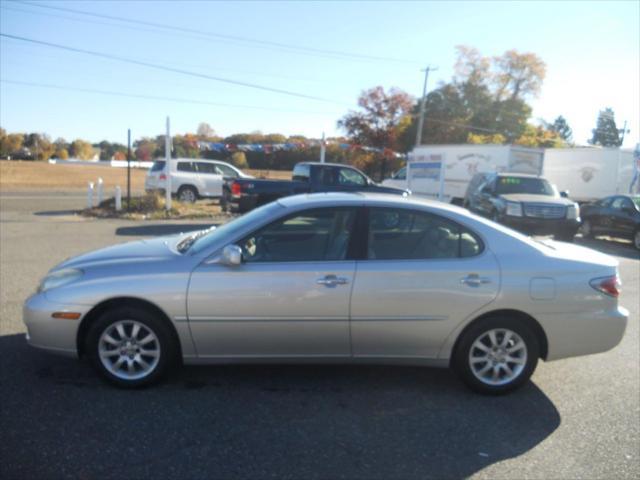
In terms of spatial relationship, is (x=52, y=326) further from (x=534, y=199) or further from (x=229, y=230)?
(x=534, y=199)

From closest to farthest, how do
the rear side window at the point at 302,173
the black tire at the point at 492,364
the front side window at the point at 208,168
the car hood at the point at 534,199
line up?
the black tire at the point at 492,364, the car hood at the point at 534,199, the rear side window at the point at 302,173, the front side window at the point at 208,168

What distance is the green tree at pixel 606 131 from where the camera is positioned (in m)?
65.9

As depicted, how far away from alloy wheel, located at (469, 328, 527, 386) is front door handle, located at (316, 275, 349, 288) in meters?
1.17

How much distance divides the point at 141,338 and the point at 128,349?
0.42 feet

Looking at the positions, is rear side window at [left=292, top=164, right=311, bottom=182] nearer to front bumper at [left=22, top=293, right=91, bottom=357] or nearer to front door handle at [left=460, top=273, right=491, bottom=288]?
front door handle at [left=460, top=273, right=491, bottom=288]

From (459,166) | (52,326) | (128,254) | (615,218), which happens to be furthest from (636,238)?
(52,326)

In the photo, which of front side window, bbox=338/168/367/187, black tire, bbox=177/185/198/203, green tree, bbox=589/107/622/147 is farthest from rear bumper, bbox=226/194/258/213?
green tree, bbox=589/107/622/147

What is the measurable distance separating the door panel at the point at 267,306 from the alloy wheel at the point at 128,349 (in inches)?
14.1

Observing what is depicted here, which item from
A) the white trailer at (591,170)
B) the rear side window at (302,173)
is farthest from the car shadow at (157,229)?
the white trailer at (591,170)

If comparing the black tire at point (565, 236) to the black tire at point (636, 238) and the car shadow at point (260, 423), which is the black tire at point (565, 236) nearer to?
the black tire at point (636, 238)

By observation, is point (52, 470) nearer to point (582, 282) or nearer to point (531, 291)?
point (531, 291)

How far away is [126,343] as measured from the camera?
3984mm

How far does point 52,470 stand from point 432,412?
2521 mm

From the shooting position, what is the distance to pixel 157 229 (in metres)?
13.9
